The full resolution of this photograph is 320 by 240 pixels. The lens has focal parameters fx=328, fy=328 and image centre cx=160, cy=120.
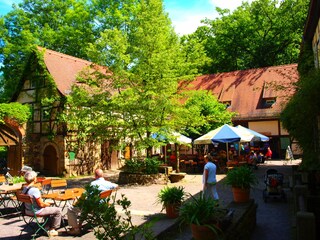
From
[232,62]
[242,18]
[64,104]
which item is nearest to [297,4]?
[242,18]

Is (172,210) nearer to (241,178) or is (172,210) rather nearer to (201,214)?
(241,178)

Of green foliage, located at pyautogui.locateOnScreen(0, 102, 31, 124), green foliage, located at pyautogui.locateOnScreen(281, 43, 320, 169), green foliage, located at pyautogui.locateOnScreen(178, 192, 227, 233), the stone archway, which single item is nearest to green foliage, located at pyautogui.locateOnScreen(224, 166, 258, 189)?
green foliage, located at pyautogui.locateOnScreen(281, 43, 320, 169)

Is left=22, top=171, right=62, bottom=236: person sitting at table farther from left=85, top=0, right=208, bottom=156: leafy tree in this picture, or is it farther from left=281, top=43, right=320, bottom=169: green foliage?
left=85, top=0, right=208, bottom=156: leafy tree

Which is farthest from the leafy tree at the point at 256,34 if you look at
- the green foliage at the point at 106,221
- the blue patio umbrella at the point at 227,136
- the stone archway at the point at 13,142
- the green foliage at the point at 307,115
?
the green foliage at the point at 106,221

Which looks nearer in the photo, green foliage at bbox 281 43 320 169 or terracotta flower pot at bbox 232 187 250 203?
terracotta flower pot at bbox 232 187 250 203

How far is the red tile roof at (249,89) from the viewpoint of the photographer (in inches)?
1087

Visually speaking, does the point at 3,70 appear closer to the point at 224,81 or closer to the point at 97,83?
the point at 97,83

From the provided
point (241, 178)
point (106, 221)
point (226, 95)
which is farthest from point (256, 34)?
point (106, 221)

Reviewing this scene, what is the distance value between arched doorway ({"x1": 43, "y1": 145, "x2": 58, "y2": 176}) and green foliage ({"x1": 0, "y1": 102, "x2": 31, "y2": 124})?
8.29ft

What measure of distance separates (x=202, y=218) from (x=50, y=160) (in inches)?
751

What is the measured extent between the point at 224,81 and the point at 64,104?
16479mm

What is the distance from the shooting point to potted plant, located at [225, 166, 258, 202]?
7480mm

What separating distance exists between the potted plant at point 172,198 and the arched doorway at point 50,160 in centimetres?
1516

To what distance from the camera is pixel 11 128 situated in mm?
21969
